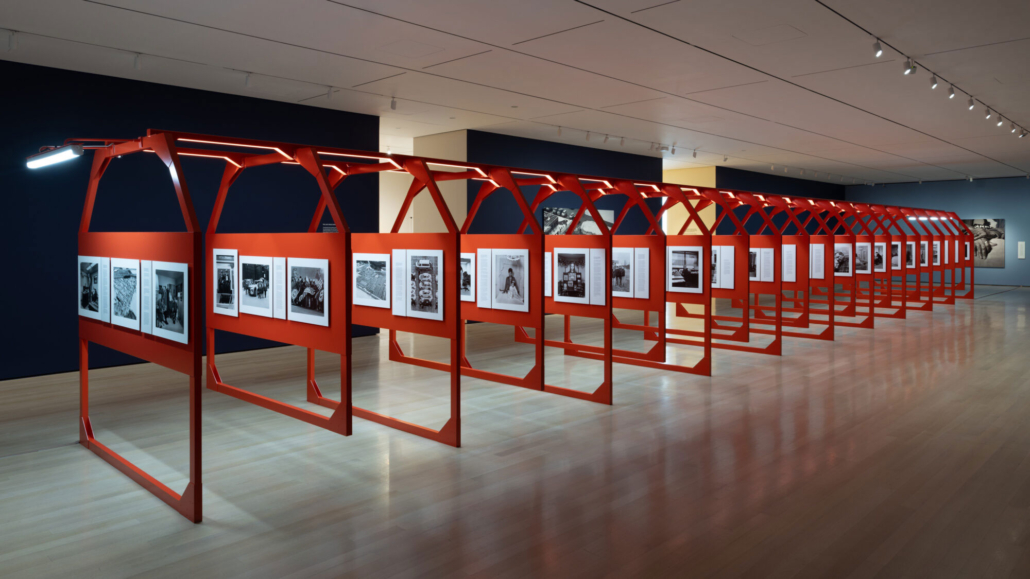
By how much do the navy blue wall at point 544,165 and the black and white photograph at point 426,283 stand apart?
7537 millimetres

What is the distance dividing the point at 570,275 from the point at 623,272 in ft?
4.84

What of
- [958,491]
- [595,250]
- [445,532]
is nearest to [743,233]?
[595,250]

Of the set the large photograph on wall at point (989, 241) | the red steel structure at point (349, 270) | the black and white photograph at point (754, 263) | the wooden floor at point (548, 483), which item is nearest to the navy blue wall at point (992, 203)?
the large photograph on wall at point (989, 241)

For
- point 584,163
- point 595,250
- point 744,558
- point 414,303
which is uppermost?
point 584,163

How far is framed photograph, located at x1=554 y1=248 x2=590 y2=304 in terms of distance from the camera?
7.92 metres

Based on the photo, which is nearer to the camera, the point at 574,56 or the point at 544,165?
the point at 574,56

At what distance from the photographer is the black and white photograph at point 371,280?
6.81 m

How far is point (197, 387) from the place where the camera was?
4246mm

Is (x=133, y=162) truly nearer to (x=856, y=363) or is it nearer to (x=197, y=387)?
(x=197, y=387)

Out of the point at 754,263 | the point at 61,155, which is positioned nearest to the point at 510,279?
the point at 61,155

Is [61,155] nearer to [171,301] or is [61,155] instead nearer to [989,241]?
[171,301]

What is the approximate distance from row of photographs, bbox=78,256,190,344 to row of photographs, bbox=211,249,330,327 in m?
0.97

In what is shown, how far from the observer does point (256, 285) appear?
19.1 ft

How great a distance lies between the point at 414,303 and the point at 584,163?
36.5ft
